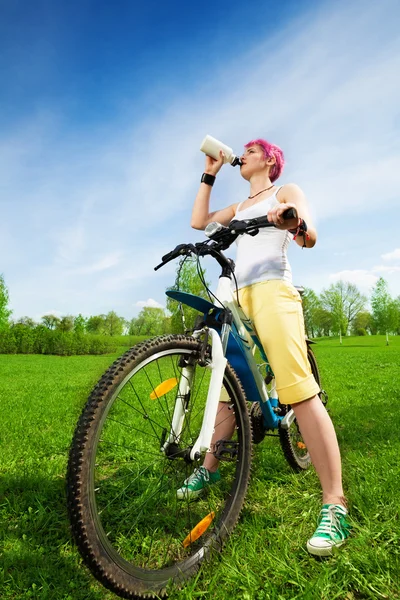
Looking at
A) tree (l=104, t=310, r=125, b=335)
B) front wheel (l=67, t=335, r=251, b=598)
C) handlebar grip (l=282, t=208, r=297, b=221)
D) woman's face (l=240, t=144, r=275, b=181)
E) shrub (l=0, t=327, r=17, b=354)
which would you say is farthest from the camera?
tree (l=104, t=310, r=125, b=335)

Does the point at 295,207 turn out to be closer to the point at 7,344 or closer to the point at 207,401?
the point at 207,401

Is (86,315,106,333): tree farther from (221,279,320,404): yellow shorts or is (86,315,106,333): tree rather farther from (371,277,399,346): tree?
(221,279,320,404): yellow shorts

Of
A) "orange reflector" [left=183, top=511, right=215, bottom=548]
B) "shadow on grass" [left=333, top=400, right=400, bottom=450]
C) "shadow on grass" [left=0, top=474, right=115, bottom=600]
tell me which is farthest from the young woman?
"shadow on grass" [left=333, top=400, right=400, bottom=450]

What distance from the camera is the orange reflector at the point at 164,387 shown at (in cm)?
231

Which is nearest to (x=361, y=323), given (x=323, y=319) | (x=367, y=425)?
(x=323, y=319)

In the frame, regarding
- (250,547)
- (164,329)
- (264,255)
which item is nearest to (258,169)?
(264,255)

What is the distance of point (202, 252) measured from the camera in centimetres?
253

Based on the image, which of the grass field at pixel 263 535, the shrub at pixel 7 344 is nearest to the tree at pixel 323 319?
the shrub at pixel 7 344

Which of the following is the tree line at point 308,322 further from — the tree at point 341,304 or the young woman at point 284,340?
the young woman at point 284,340

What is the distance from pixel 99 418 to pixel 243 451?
1029 mm

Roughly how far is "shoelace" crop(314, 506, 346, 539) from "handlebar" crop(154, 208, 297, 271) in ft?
4.97

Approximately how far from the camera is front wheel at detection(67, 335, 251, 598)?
177cm

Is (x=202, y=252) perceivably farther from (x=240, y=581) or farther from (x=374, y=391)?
(x=374, y=391)

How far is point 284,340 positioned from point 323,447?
641mm
